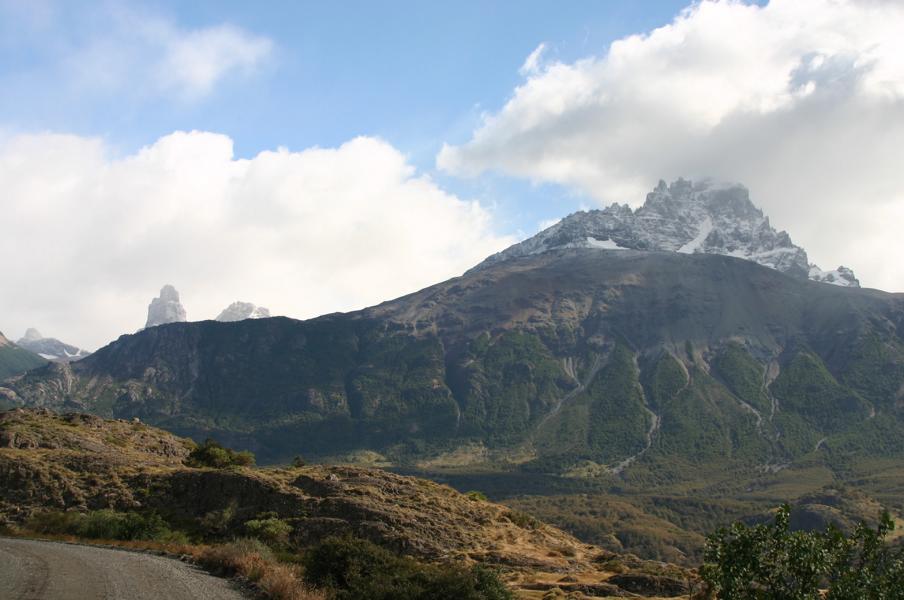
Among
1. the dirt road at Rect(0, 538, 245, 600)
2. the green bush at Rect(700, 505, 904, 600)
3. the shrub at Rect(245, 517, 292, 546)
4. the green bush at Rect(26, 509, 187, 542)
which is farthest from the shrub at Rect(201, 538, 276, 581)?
the green bush at Rect(700, 505, 904, 600)

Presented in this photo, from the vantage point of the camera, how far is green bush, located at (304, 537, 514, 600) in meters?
28.8

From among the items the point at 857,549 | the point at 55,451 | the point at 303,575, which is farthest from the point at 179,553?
the point at 857,549

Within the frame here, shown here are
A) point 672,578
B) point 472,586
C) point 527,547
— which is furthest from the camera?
point 527,547

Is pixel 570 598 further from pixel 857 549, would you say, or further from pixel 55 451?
pixel 55 451

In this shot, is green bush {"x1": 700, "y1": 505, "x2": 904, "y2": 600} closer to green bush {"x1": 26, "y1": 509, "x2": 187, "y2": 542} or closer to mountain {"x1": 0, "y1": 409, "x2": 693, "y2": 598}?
mountain {"x1": 0, "y1": 409, "x2": 693, "y2": 598}

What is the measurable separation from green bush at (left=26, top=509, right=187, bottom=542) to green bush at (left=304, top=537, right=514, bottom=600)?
56.8 feet

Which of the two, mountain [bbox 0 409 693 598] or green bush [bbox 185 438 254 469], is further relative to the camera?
green bush [bbox 185 438 254 469]

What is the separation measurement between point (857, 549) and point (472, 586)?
1516 cm

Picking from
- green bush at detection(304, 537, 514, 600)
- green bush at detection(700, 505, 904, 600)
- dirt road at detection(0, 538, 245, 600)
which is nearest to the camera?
green bush at detection(700, 505, 904, 600)

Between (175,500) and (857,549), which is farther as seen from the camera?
(175,500)

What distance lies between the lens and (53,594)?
27312 millimetres

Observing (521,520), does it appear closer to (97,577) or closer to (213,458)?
(213,458)

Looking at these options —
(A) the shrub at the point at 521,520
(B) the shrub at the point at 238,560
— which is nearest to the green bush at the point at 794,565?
(B) the shrub at the point at 238,560

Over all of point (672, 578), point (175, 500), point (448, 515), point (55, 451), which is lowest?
point (672, 578)
